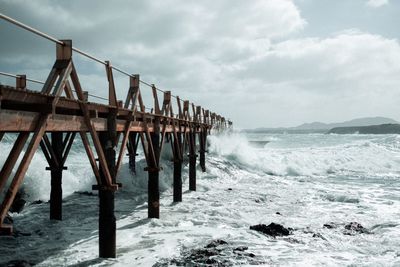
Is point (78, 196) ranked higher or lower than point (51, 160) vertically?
lower

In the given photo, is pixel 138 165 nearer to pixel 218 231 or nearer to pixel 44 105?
pixel 218 231

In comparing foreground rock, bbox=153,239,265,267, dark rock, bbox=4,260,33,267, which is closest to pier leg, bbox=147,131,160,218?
foreground rock, bbox=153,239,265,267

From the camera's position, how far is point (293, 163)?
28953mm

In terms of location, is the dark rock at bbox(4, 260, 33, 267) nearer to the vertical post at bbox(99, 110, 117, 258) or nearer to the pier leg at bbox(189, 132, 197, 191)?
the vertical post at bbox(99, 110, 117, 258)

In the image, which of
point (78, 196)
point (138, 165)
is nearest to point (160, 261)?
point (78, 196)

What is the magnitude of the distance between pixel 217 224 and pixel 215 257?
10.5 ft

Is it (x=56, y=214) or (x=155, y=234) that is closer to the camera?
(x=155, y=234)

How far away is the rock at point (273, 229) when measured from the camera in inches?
366

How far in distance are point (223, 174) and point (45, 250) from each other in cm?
1558

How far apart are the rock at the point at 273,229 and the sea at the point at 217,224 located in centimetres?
19

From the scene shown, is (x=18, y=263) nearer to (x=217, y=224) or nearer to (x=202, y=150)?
(x=217, y=224)

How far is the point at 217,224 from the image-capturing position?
411 inches

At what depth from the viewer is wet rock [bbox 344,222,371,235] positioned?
9664 mm

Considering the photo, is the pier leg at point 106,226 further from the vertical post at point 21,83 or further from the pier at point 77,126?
the vertical post at point 21,83
